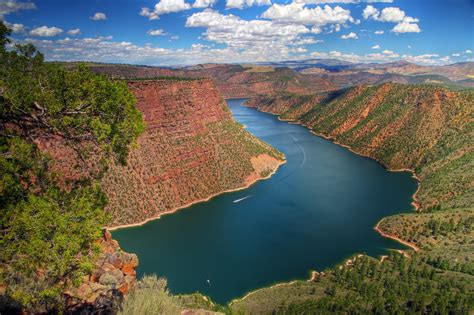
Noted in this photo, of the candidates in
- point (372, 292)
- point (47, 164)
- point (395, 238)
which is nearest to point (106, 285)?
point (47, 164)

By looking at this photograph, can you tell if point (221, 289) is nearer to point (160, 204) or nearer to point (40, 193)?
point (160, 204)

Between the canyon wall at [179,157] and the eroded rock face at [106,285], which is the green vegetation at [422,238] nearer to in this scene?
the eroded rock face at [106,285]

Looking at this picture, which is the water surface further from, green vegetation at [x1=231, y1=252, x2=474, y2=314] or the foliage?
the foliage

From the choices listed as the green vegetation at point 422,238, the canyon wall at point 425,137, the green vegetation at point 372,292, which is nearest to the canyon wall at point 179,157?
the green vegetation at point 422,238

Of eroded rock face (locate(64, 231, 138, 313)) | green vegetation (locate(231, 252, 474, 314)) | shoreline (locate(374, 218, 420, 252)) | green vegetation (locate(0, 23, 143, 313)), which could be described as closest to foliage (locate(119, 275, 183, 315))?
eroded rock face (locate(64, 231, 138, 313))

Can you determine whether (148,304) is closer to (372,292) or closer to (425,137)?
(372,292)
